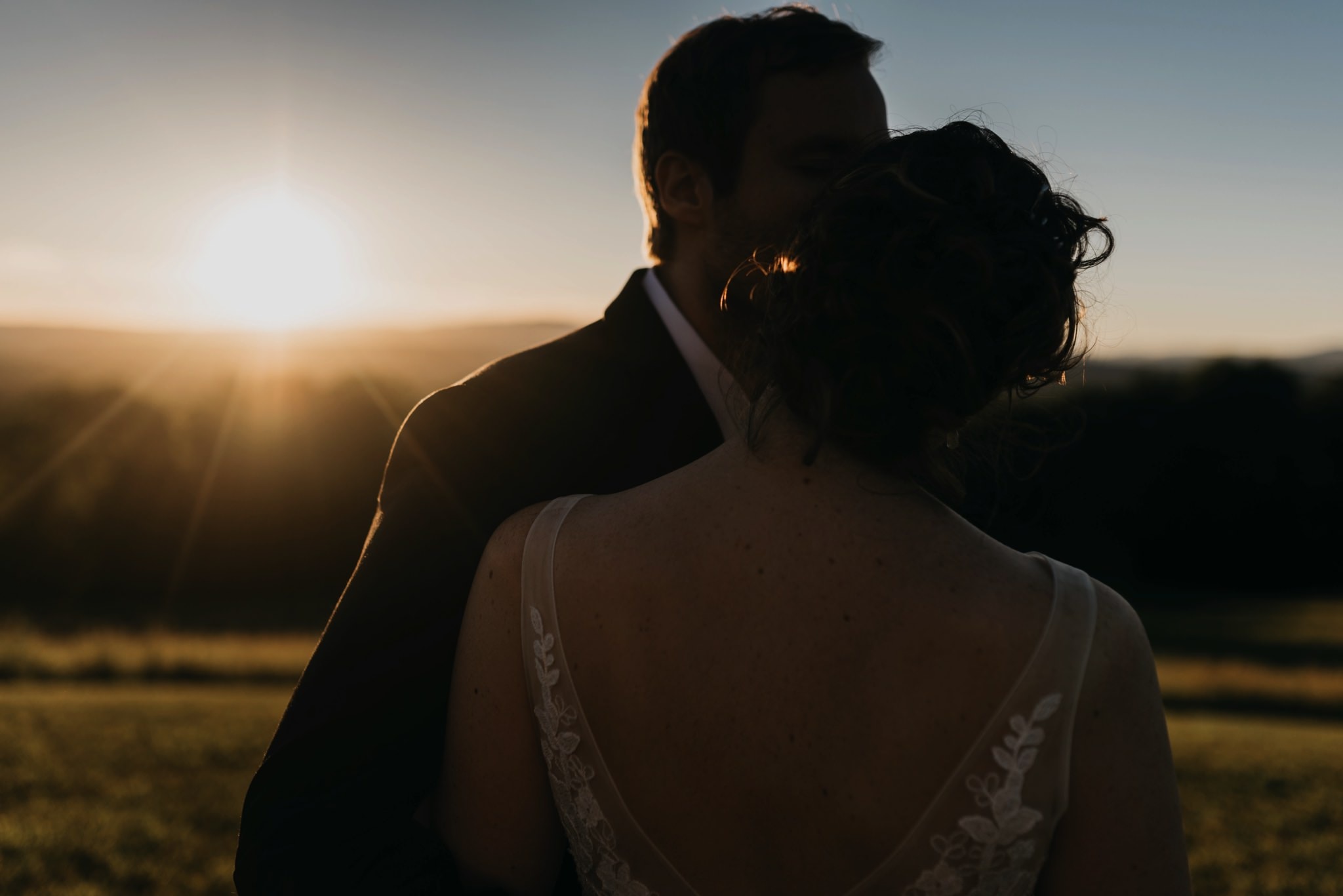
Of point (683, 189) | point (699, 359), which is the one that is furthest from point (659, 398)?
point (683, 189)

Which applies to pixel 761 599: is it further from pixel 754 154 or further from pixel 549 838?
pixel 754 154

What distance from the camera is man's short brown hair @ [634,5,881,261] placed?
3316mm

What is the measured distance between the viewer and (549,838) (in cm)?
202

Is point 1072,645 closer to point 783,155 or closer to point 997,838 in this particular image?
point 997,838

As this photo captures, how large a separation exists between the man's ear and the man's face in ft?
0.24

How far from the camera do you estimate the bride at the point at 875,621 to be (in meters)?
1.51

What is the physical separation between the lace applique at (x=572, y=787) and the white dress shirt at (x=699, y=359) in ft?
3.74

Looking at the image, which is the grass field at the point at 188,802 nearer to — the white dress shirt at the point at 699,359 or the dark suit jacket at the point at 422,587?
the dark suit jacket at the point at 422,587

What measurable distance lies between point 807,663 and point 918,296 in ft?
2.29

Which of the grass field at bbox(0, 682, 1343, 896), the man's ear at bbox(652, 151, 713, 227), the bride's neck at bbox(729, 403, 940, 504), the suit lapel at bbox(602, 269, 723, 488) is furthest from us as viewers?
the grass field at bbox(0, 682, 1343, 896)

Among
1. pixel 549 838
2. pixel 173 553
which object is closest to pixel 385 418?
pixel 173 553

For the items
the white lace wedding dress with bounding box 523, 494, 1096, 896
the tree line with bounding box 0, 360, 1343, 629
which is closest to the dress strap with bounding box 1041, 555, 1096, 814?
the white lace wedding dress with bounding box 523, 494, 1096, 896

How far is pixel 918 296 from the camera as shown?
5.15 feet

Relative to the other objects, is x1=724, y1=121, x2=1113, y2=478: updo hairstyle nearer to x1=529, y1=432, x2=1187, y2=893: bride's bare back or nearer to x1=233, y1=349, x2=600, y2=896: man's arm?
x1=529, y1=432, x2=1187, y2=893: bride's bare back
